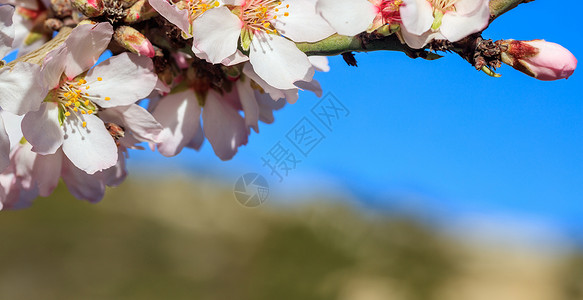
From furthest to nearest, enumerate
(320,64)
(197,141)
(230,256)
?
(230,256), (197,141), (320,64)

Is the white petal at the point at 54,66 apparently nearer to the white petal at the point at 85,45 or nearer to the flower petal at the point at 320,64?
the white petal at the point at 85,45

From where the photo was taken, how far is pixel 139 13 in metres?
0.62

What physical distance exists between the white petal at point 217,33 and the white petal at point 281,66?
27mm


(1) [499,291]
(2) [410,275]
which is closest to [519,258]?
(1) [499,291]

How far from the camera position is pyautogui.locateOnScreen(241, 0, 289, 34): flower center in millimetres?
641

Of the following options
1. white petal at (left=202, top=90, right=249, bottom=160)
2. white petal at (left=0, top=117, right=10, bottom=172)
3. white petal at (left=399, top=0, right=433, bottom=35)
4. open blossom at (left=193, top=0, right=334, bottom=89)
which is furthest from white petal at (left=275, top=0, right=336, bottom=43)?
white petal at (left=0, top=117, right=10, bottom=172)

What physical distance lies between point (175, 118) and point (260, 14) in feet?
0.74

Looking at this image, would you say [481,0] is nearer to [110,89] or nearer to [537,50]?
[537,50]

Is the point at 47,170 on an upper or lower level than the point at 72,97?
lower

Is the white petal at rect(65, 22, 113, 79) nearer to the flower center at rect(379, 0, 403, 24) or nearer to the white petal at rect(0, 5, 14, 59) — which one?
the white petal at rect(0, 5, 14, 59)

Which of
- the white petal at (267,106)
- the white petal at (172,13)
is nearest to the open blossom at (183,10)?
the white petal at (172,13)

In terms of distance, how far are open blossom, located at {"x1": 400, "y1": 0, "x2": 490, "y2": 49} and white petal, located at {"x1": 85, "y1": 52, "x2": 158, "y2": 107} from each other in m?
0.28

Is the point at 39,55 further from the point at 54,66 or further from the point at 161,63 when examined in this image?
the point at 161,63

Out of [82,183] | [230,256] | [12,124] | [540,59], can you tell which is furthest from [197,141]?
[230,256]
